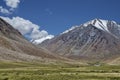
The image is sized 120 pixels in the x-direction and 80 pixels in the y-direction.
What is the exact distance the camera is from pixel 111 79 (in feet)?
210

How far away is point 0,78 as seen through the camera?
64438mm

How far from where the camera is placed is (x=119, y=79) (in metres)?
64.5

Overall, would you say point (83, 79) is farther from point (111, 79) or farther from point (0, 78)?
point (0, 78)

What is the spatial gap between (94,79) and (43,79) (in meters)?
10.7

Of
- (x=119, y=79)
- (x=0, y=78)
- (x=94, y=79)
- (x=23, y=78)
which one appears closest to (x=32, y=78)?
(x=23, y=78)

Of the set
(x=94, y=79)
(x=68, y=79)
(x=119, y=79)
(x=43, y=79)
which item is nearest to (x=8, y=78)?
(x=43, y=79)

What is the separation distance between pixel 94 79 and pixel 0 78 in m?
19.4

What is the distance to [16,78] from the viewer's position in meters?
64.0

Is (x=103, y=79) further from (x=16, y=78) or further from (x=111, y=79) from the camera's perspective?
(x=16, y=78)

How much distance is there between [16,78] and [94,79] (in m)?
16.0

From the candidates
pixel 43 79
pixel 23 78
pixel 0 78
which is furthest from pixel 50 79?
pixel 0 78

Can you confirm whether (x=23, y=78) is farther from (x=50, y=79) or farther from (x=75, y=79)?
(x=75, y=79)

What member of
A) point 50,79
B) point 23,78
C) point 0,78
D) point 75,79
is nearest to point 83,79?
point 75,79

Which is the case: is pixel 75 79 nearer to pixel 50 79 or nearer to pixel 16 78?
pixel 50 79
